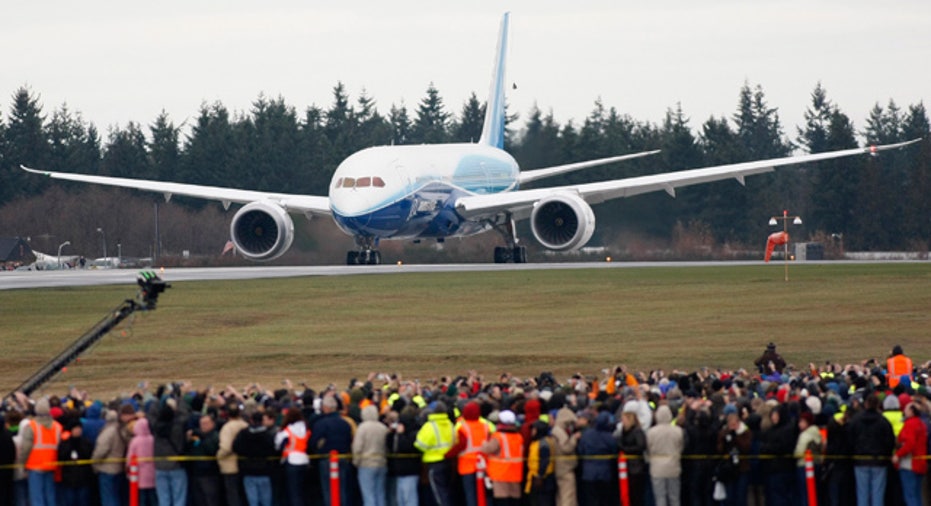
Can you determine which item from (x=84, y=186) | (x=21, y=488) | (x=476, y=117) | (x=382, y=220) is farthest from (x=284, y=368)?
(x=476, y=117)

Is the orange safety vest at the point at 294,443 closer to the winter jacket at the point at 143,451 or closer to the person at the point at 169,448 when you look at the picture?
the person at the point at 169,448

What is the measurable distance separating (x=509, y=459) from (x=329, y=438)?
7.58ft

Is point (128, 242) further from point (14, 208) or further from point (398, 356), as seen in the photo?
point (398, 356)

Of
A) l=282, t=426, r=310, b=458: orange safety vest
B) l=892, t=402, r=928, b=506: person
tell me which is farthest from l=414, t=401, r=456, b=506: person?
l=892, t=402, r=928, b=506: person

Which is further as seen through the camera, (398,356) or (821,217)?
(821,217)

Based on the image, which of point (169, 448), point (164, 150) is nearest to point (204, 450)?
point (169, 448)

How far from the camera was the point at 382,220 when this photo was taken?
65.9m

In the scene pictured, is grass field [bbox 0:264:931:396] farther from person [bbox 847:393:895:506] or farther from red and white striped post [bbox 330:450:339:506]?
person [bbox 847:393:895:506]

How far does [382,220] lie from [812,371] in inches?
1554

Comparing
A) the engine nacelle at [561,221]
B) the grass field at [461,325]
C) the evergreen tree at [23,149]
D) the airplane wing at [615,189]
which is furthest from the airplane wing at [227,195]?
the evergreen tree at [23,149]

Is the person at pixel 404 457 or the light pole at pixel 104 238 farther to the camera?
the light pole at pixel 104 238

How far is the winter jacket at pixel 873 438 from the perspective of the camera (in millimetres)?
20469

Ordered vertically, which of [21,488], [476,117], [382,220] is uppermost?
[476,117]

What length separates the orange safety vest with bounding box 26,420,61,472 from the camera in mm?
20938
